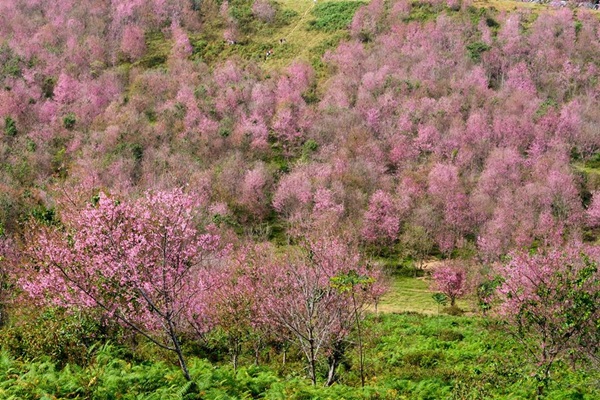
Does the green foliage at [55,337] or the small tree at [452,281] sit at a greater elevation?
the green foliage at [55,337]

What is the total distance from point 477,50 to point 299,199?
62410 mm

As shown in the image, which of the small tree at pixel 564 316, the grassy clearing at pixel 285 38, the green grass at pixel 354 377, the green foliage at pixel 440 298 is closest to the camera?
the green grass at pixel 354 377

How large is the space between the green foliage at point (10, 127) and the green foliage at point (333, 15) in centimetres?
7607

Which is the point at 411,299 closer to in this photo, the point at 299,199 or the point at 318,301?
the point at 299,199

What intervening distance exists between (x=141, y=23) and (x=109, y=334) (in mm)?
129239

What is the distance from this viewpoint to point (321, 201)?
71812 millimetres

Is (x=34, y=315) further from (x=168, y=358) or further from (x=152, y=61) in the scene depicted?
(x=152, y=61)

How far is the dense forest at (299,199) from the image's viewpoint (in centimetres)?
1497

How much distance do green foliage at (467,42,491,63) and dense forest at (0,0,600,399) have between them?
1.09 meters

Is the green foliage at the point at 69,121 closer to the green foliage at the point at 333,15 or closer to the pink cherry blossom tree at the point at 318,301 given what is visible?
the green foliage at the point at 333,15

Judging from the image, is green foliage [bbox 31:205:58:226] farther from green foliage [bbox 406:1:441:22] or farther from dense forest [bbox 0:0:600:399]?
green foliage [bbox 406:1:441:22]

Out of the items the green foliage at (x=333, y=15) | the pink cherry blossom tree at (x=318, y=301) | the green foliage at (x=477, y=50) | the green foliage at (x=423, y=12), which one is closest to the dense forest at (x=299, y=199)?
the pink cherry blossom tree at (x=318, y=301)

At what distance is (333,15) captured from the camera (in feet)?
424

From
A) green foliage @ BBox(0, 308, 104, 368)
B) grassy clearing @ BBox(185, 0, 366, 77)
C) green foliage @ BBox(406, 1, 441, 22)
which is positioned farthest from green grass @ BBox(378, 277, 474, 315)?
green foliage @ BBox(406, 1, 441, 22)
